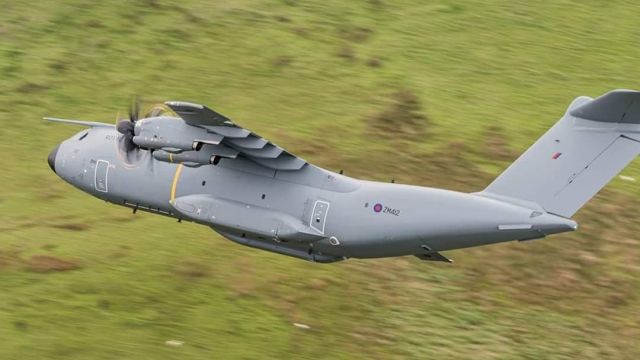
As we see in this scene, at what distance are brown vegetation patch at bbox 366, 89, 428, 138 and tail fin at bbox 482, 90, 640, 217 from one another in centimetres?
1572

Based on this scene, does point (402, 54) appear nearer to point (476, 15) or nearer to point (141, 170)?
point (476, 15)

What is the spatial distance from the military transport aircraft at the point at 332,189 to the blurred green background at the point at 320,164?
111 inches

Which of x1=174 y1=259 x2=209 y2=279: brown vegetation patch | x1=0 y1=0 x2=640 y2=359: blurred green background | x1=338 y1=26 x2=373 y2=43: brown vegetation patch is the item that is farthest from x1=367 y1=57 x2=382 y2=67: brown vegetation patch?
x1=174 y1=259 x2=209 y2=279: brown vegetation patch

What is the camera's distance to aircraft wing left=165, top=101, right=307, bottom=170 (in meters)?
25.6

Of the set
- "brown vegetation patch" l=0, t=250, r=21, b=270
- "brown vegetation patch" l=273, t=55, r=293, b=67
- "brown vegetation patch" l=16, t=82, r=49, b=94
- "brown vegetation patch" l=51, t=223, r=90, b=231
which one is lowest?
"brown vegetation patch" l=0, t=250, r=21, b=270

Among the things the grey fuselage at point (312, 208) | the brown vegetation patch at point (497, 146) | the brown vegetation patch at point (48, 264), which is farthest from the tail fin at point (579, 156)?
the brown vegetation patch at point (497, 146)

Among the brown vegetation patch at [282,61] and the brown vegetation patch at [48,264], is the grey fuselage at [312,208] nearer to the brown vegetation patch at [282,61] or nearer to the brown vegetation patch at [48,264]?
the brown vegetation patch at [48,264]

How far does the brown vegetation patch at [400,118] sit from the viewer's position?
41844 mm

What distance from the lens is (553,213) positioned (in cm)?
2531

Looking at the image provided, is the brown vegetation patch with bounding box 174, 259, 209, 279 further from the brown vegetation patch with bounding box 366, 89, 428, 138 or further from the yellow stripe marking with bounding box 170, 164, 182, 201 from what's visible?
the brown vegetation patch with bounding box 366, 89, 428, 138

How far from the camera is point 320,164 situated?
38.8 meters

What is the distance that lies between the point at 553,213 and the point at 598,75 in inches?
898

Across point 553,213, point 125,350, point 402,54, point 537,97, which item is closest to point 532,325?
point 553,213

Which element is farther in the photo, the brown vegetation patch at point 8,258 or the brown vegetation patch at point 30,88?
the brown vegetation patch at point 30,88
